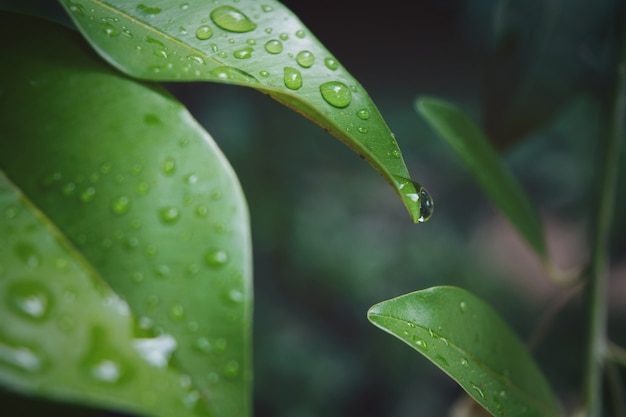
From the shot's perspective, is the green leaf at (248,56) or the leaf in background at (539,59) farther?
the leaf in background at (539,59)

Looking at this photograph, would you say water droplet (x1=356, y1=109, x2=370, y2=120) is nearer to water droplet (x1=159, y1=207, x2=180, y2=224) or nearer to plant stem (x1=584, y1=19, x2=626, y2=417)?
water droplet (x1=159, y1=207, x2=180, y2=224)

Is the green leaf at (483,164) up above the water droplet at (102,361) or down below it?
below

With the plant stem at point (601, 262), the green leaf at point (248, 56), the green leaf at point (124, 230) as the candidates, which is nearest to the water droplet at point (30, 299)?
the green leaf at point (124, 230)

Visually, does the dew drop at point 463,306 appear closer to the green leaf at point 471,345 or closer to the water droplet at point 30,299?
the green leaf at point 471,345

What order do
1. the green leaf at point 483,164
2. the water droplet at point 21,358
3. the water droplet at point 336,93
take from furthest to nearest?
1. the green leaf at point 483,164
2. the water droplet at point 336,93
3. the water droplet at point 21,358

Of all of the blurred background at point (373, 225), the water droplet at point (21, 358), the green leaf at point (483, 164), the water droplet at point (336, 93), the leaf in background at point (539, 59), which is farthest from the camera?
the blurred background at point (373, 225)

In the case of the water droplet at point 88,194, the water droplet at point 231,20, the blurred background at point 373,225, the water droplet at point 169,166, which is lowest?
the blurred background at point 373,225

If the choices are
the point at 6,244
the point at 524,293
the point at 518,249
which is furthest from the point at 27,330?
the point at 518,249
